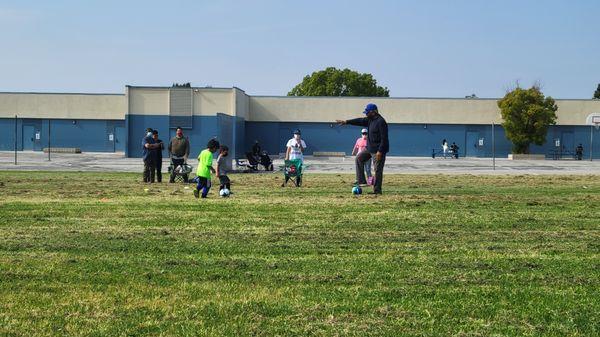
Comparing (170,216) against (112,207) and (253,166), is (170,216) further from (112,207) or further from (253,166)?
(253,166)

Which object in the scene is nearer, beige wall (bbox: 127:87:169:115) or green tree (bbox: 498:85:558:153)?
beige wall (bbox: 127:87:169:115)

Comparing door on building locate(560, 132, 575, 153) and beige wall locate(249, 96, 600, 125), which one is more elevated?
beige wall locate(249, 96, 600, 125)

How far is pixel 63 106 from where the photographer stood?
65625 millimetres

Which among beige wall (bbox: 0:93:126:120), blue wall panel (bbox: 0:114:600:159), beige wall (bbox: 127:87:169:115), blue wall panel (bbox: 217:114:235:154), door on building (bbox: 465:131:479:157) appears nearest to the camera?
blue wall panel (bbox: 217:114:235:154)

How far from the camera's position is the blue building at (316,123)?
216ft

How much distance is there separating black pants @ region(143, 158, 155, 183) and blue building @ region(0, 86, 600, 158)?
132 feet

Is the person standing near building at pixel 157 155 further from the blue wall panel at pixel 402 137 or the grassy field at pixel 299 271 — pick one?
the blue wall panel at pixel 402 137

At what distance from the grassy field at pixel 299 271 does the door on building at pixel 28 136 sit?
56336mm

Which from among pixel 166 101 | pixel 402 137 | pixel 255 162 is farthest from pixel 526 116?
pixel 255 162

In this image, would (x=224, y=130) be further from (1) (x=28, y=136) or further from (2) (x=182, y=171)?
(1) (x=28, y=136)

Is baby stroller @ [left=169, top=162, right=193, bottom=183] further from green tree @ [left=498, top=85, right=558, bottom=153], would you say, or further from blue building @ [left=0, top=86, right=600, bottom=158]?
green tree @ [left=498, top=85, right=558, bottom=153]

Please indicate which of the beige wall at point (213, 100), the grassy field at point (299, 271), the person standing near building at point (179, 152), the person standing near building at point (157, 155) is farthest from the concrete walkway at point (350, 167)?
the grassy field at point (299, 271)

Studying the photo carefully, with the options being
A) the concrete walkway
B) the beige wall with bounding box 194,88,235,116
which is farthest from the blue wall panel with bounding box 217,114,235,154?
the beige wall with bounding box 194,88,235,116

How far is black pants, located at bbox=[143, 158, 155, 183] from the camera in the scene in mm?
23641
